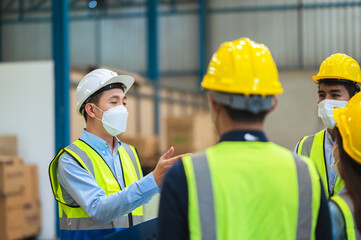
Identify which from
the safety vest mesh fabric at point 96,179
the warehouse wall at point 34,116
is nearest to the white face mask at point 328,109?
the safety vest mesh fabric at point 96,179

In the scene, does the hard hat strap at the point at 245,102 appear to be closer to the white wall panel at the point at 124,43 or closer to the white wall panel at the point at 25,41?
the white wall panel at the point at 124,43

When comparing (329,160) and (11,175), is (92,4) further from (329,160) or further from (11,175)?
(329,160)

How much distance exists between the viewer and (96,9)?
693 inches

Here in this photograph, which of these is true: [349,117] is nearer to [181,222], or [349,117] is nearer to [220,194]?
[220,194]

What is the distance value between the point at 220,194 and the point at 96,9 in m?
16.9

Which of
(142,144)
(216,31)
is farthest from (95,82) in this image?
(216,31)

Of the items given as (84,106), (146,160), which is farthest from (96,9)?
(84,106)

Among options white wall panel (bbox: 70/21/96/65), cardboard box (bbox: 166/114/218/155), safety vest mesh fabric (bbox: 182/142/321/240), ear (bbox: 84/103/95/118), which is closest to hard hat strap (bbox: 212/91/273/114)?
safety vest mesh fabric (bbox: 182/142/321/240)

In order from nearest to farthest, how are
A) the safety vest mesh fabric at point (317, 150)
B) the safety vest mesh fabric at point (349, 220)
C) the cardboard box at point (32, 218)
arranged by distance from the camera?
the safety vest mesh fabric at point (349, 220) < the safety vest mesh fabric at point (317, 150) < the cardboard box at point (32, 218)

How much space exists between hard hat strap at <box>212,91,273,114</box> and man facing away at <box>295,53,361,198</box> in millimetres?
1636

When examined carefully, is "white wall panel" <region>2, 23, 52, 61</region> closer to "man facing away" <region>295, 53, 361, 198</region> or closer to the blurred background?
the blurred background

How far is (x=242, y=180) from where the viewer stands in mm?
1604

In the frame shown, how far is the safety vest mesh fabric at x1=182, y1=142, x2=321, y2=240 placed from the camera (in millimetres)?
1580

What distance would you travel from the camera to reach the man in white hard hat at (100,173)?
2.54 metres
